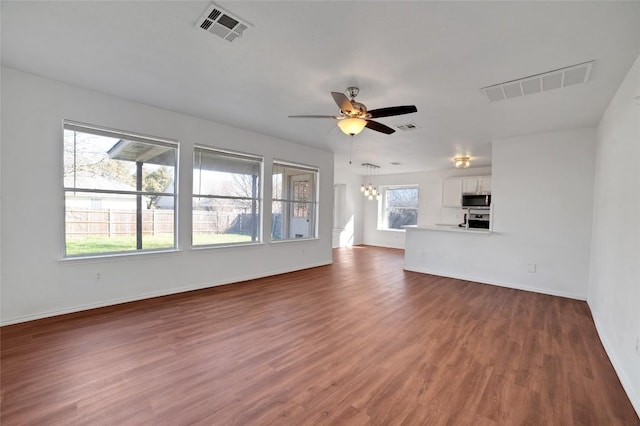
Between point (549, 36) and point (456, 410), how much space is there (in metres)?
2.89

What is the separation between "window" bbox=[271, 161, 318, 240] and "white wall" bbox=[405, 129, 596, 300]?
Result: 10.9 feet

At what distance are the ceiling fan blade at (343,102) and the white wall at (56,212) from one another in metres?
2.74

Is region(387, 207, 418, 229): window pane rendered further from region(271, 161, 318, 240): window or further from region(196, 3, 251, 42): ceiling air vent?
region(196, 3, 251, 42): ceiling air vent

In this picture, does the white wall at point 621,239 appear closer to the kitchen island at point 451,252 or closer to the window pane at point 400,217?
the kitchen island at point 451,252

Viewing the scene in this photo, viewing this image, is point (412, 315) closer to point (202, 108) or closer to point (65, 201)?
point (202, 108)

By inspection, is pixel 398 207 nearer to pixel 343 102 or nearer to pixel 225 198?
pixel 225 198

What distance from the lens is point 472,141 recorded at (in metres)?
5.32

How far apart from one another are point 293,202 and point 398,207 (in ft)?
17.2

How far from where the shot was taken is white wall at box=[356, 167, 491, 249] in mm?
8648

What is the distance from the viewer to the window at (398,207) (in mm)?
9836

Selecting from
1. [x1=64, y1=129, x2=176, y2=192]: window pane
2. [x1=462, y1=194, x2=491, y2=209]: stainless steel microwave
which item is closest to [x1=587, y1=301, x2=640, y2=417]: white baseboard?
[x1=462, y1=194, x2=491, y2=209]: stainless steel microwave

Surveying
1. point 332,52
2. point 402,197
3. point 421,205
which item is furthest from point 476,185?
point 332,52

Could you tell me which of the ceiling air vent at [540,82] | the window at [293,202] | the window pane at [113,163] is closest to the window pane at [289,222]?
the window at [293,202]

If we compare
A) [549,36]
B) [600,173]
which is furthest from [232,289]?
[600,173]
